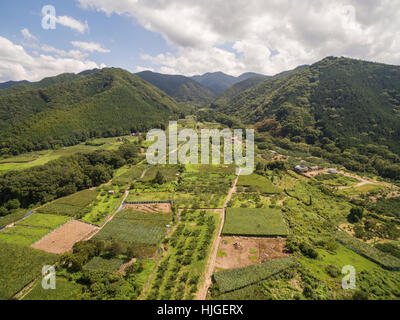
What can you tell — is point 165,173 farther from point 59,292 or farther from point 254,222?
point 59,292

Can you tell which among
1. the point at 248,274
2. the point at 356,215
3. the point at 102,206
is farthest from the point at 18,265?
the point at 356,215

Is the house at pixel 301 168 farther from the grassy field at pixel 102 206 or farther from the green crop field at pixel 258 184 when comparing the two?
the grassy field at pixel 102 206

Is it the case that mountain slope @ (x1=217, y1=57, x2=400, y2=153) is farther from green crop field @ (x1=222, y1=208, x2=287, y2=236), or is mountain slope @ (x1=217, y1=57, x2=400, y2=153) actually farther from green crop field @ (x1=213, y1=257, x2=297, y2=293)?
green crop field @ (x1=213, y1=257, x2=297, y2=293)

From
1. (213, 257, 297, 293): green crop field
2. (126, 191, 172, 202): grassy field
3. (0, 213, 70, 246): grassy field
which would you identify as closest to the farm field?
(213, 257, 297, 293): green crop field

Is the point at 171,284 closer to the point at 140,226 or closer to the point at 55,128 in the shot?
the point at 140,226

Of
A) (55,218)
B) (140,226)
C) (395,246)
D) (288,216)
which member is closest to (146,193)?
(140,226)

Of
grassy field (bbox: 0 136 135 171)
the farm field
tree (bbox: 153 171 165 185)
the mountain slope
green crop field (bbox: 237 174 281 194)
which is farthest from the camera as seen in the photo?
the mountain slope

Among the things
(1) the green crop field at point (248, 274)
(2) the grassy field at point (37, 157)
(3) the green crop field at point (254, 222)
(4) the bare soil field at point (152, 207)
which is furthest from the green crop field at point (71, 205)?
(1) the green crop field at point (248, 274)
